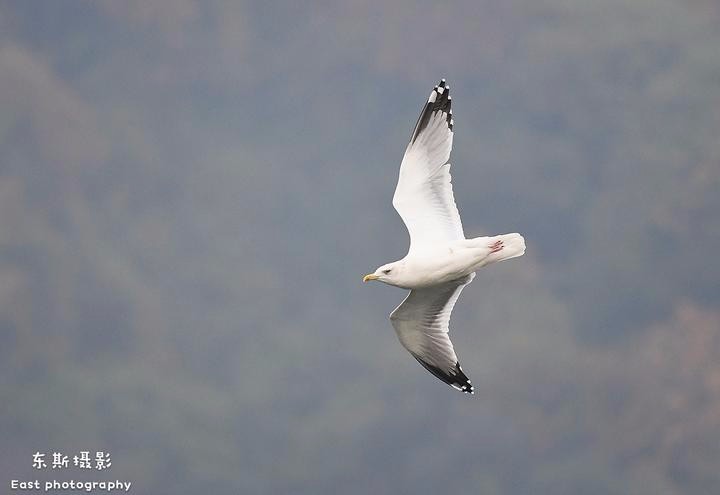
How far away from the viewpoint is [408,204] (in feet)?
53.8

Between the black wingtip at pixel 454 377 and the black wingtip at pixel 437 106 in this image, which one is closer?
the black wingtip at pixel 437 106

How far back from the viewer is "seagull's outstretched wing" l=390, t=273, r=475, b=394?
55.9 feet

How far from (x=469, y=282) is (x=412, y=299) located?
0.86 metres

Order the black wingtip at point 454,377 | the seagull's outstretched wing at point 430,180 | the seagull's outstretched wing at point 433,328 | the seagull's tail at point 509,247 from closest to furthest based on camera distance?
the seagull's tail at point 509,247, the seagull's outstretched wing at point 430,180, the seagull's outstretched wing at point 433,328, the black wingtip at point 454,377

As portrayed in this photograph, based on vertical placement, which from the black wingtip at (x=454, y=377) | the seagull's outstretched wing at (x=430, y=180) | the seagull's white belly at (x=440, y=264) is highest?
the seagull's outstretched wing at (x=430, y=180)

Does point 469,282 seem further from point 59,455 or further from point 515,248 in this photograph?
point 59,455

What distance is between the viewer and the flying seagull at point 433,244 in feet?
51.7

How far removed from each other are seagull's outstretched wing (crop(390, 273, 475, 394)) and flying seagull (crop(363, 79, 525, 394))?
1cm

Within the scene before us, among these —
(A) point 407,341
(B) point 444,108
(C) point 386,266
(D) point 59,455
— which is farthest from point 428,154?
(D) point 59,455

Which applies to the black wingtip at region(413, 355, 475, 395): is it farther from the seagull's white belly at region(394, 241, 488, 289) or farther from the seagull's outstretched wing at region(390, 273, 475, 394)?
the seagull's white belly at region(394, 241, 488, 289)

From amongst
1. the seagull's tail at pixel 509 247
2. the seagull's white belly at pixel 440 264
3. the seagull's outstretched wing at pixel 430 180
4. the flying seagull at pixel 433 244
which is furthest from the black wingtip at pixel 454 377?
the seagull's tail at pixel 509 247

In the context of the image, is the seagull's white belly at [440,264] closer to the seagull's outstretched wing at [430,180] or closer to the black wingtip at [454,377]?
the seagull's outstretched wing at [430,180]

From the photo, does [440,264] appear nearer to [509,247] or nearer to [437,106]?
[509,247]

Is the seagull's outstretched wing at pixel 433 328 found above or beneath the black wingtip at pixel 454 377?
above
